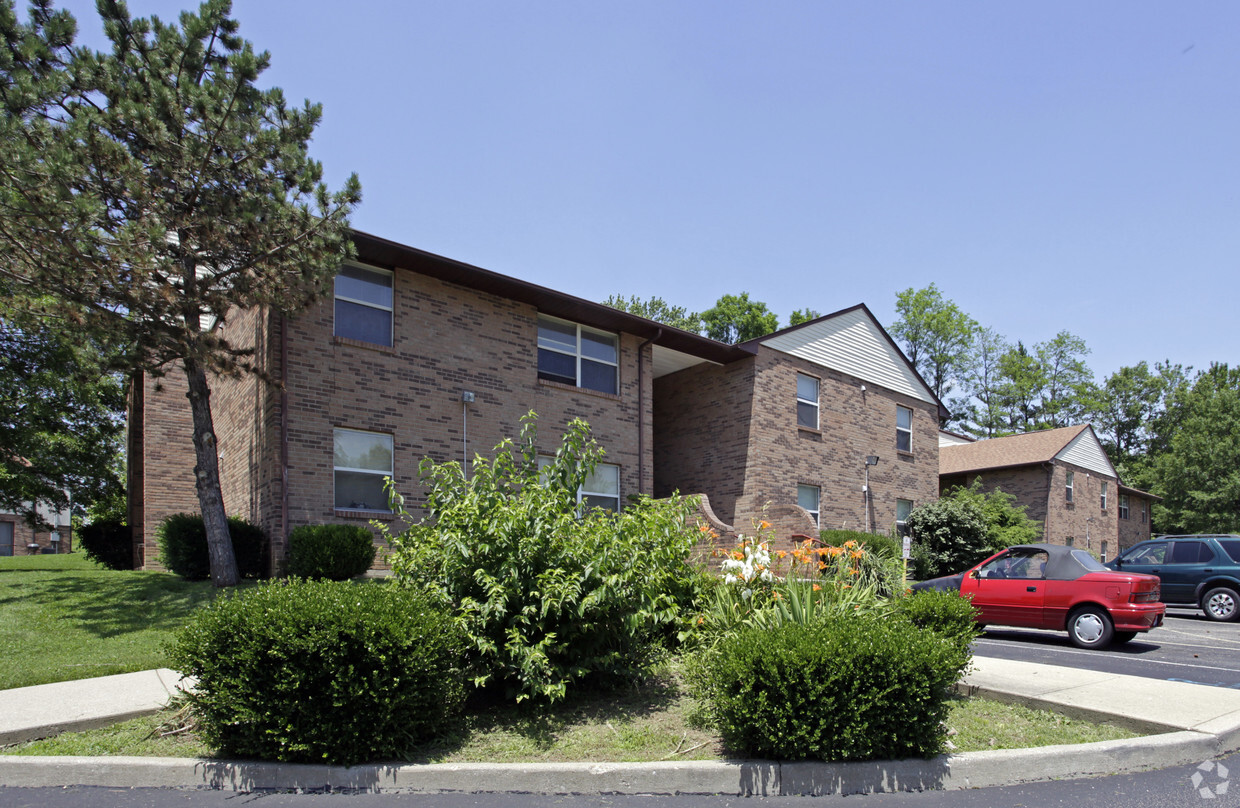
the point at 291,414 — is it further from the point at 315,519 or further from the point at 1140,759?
the point at 1140,759

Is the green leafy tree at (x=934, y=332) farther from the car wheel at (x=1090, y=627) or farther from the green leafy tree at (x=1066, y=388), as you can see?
the car wheel at (x=1090, y=627)

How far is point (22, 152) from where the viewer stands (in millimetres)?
9852

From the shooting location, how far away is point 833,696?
5.34m

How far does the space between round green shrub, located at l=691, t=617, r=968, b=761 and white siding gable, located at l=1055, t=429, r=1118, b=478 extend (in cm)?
3096

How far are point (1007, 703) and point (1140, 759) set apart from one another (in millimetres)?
1578

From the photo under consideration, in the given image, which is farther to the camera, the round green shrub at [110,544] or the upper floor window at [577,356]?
the round green shrub at [110,544]

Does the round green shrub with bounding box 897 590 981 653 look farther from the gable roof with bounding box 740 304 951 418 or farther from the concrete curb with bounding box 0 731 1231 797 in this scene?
the gable roof with bounding box 740 304 951 418

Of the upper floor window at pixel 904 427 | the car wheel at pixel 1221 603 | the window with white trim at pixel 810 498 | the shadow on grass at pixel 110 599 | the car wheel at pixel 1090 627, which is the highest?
the upper floor window at pixel 904 427

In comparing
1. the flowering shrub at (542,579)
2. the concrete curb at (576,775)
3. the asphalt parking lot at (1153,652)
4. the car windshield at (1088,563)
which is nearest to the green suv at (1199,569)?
the asphalt parking lot at (1153,652)

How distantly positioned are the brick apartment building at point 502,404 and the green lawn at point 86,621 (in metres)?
1.96

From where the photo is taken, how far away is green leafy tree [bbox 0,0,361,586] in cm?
1027

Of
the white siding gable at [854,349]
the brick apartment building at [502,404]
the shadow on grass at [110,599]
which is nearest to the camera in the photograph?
the shadow on grass at [110,599]

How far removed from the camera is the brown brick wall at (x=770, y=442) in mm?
20297

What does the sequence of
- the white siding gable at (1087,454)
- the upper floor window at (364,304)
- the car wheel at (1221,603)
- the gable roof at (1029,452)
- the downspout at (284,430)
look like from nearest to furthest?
the downspout at (284,430), the upper floor window at (364,304), the car wheel at (1221,603), the gable roof at (1029,452), the white siding gable at (1087,454)
